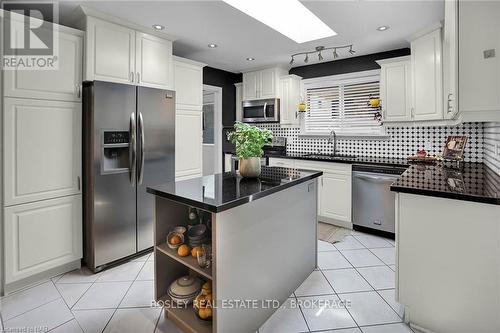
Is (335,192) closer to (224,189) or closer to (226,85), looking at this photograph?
(224,189)

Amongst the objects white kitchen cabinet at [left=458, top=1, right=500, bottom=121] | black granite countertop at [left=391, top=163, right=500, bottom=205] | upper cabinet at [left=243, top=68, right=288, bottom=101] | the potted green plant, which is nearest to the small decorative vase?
the potted green plant

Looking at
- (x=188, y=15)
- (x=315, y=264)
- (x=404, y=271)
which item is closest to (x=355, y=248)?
(x=315, y=264)

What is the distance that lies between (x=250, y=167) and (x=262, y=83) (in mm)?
3035

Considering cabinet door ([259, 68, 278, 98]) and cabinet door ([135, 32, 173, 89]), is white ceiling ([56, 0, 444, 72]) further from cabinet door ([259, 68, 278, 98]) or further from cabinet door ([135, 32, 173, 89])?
cabinet door ([259, 68, 278, 98])

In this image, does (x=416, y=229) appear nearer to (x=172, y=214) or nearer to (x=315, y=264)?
(x=315, y=264)

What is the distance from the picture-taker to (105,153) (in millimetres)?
2590

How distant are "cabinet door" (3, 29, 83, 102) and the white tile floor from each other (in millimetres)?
1618

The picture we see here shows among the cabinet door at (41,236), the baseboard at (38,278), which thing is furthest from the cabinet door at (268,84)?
the baseboard at (38,278)

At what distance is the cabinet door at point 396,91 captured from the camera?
3.43 metres

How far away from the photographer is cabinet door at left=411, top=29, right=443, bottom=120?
9.86 ft

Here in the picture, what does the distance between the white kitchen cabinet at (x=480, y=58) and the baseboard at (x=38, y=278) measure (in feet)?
11.1

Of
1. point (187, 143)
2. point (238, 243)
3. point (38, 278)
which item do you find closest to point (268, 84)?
point (187, 143)

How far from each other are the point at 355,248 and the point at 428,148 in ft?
5.54

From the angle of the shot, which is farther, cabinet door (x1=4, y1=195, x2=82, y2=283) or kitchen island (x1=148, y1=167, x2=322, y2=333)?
cabinet door (x1=4, y1=195, x2=82, y2=283)
